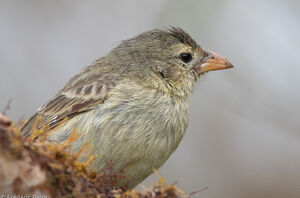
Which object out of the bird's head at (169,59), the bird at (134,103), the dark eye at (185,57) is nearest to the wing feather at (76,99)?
the bird at (134,103)

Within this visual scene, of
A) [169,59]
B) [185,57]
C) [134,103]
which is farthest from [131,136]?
[185,57]

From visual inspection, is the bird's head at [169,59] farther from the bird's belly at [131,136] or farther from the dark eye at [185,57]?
the bird's belly at [131,136]

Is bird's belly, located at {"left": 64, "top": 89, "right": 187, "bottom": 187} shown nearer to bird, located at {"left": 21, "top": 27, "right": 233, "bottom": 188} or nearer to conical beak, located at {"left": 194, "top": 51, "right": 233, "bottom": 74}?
bird, located at {"left": 21, "top": 27, "right": 233, "bottom": 188}

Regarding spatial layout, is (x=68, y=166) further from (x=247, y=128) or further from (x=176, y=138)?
(x=247, y=128)

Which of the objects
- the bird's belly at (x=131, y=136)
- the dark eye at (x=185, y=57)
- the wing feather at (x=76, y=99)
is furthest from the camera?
the dark eye at (x=185, y=57)

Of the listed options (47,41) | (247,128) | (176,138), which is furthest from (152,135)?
(47,41)

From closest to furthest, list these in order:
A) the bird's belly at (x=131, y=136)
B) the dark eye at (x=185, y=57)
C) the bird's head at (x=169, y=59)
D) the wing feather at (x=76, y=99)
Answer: the bird's belly at (x=131, y=136), the wing feather at (x=76, y=99), the bird's head at (x=169, y=59), the dark eye at (x=185, y=57)
